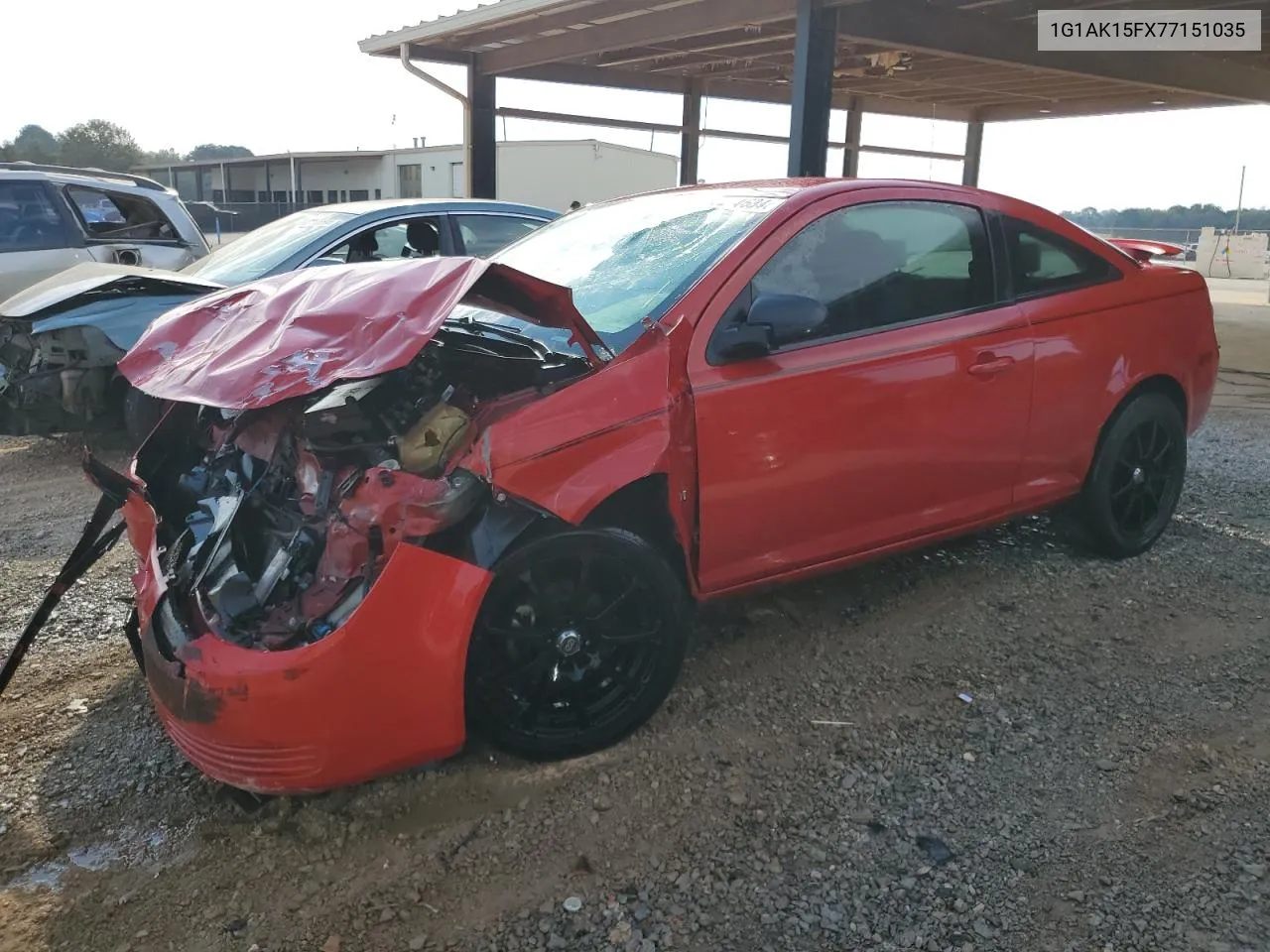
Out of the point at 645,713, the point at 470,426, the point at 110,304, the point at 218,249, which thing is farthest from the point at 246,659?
the point at 218,249

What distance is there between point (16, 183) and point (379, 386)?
7.08m

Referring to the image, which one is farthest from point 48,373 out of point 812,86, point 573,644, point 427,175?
point 427,175

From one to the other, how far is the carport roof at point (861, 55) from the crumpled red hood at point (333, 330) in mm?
5762

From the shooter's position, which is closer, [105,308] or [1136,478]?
[1136,478]

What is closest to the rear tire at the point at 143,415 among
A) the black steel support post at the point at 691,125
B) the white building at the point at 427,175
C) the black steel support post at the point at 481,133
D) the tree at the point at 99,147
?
the white building at the point at 427,175

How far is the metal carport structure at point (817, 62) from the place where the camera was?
25.5 ft

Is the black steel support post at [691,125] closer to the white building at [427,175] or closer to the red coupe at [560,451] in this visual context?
the white building at [427,175]

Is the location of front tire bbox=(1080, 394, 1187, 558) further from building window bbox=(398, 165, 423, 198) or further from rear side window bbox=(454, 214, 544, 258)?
building window bbox=(398, 165, 423, 198)

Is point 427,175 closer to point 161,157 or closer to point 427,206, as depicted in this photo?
point 427,206

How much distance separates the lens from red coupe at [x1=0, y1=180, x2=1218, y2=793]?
96.1 inches

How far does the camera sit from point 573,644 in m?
2.72

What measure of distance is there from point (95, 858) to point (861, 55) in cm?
1026

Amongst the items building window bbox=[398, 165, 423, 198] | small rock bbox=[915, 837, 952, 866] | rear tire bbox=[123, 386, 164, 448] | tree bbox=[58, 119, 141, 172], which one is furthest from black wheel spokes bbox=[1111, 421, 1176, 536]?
tree bbox=[58, 119, 141, 172]

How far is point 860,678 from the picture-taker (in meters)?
3.33
